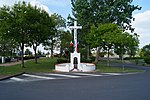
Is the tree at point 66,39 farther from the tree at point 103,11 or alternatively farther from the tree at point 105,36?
the tree at point 105,36

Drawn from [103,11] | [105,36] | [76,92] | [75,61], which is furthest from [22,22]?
[76,92]

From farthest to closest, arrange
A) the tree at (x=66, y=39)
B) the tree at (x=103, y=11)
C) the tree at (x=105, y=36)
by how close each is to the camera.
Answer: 1. the tree at (x=66, y=39)
2. the tree at (x=103, y=11)
3. the tree at (x=105, y=36)

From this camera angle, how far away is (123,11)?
4197 centimetres

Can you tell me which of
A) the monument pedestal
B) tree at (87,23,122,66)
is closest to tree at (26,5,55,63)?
the monument pedestal

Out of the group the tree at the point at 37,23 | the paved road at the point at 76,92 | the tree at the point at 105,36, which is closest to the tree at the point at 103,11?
the tree at the point at 105,36

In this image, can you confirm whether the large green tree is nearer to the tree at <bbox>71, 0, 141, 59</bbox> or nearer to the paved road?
the tree at <bbox>71, 0, 141, 59</bbox>

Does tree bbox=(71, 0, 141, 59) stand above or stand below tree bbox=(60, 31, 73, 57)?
above

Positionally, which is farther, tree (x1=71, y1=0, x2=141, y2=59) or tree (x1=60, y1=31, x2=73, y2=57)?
tree (x1=60, y1=31, x2=73, y2=57)

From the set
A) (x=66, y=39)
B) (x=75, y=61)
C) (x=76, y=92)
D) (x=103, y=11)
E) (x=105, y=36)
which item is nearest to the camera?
(x=76, y=92)

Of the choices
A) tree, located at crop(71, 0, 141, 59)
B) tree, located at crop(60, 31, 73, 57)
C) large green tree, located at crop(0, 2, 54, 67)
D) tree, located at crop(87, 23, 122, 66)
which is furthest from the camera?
tree, located at crop(60, 31, 73, 57)

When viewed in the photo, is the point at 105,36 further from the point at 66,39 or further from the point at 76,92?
the point at 76,92

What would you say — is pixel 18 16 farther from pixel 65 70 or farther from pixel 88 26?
pixel 88 26

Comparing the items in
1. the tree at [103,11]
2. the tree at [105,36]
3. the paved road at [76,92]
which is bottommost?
the paved road at [76,92]

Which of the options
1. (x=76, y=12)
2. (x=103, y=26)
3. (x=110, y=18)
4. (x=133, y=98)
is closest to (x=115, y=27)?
(x=103, y=26)
